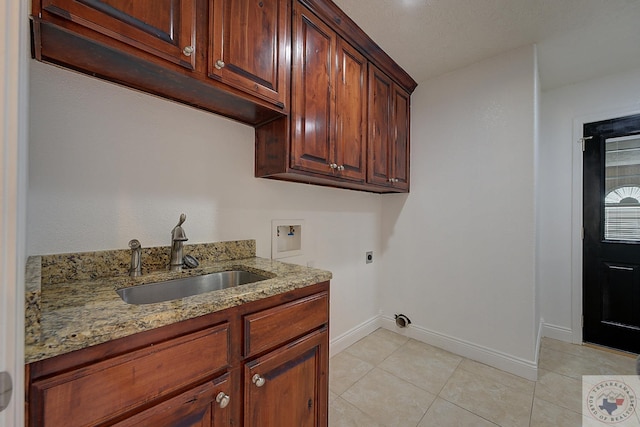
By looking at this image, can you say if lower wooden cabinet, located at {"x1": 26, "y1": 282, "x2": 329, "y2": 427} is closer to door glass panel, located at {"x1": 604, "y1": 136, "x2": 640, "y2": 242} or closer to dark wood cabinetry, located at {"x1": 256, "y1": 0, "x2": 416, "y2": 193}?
dark wood cabinetry, located at {"x1": 256, "y1": 0, "x2": 416, "y2": 193}

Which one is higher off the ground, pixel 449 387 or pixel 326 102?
pixel 326 102

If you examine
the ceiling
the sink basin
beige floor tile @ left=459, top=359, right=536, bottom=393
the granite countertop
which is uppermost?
the ceiling

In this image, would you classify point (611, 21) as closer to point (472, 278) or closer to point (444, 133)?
point (444, 133)

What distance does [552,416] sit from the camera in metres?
1.52

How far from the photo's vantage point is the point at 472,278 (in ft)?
7.15

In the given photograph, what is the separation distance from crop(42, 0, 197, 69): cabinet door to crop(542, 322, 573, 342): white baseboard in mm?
3611

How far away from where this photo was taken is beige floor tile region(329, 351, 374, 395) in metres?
1.80

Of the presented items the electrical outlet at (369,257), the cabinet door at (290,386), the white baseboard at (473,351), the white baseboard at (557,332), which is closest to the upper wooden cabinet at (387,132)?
the electrical outlet at (369,257)

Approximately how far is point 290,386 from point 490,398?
57.5 inches

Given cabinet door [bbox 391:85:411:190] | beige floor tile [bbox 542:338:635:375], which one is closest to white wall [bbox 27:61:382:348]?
cabinet door [bbox 391:85:411:190]

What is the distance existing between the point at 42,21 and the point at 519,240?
2.69m

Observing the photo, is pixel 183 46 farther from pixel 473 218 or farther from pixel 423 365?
pixel 423 365

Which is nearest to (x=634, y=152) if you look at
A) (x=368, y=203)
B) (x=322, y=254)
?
(x=368, y=203)

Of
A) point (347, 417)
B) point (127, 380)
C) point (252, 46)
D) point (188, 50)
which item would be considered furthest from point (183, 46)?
point (347, 417)
